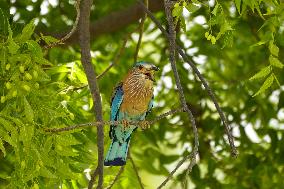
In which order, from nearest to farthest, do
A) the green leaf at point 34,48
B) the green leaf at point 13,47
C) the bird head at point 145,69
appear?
the green leaf at point 13,47 → the green leaf at point 34,48 → the bird head at point 145,69

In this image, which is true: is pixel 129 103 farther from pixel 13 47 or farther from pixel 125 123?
pixel 13 47

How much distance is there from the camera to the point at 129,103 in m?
5.30

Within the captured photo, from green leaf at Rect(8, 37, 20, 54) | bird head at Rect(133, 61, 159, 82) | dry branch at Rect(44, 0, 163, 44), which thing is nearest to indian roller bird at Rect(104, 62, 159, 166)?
bird head at Rect(133, 61, 159, 82)

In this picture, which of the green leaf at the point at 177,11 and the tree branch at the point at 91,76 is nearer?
the green leaf at the point at 177,11

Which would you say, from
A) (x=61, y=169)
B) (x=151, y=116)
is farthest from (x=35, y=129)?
(x=151, y=116)

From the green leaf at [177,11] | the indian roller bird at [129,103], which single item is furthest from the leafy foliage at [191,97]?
the green leaf at [177,11]

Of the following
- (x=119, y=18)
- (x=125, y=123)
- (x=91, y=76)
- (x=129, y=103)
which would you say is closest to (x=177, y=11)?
(x=91, y=76)

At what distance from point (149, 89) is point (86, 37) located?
82 cm

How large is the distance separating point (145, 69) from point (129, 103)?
0.96 ft

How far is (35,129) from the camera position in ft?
13.7

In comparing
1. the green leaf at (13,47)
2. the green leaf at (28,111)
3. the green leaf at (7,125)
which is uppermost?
the green leaf at (13,47)

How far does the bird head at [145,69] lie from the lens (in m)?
5.17

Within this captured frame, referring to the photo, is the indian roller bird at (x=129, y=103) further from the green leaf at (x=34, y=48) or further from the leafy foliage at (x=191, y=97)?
the green leaf at (x=34, y=48)

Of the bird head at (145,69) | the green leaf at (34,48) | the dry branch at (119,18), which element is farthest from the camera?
the dry branch at (119,18)
